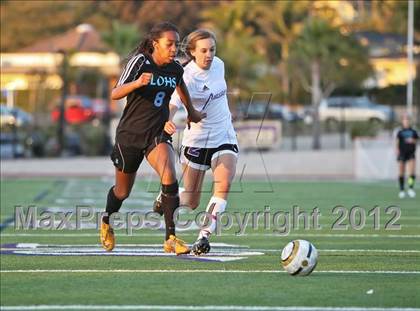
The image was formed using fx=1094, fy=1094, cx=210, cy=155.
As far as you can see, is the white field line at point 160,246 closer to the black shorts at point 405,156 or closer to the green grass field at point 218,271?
the green grass field at point 218,271

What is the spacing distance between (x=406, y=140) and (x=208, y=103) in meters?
12.4

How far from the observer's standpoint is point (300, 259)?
8.55 m

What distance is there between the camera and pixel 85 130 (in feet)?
116

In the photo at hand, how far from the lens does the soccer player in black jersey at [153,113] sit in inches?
363

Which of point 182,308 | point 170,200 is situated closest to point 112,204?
point 170,200

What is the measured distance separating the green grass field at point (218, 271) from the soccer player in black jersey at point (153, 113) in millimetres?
704

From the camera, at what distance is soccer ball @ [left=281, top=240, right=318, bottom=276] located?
336 inches

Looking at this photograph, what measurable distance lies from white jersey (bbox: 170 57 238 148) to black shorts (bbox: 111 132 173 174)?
2.52ft

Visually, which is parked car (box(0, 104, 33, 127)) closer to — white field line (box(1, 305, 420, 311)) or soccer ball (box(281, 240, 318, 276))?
soccer ball (box(281, 240, 318, 276))

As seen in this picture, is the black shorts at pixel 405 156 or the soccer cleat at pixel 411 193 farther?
the black shorts at pixel 405 156

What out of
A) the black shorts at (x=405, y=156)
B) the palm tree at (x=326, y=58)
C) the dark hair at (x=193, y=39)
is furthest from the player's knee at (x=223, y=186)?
the palm tree at (x=326, y=58)

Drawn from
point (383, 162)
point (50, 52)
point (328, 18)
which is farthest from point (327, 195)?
point (50, 52)

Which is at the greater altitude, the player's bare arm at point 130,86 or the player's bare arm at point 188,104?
the player's bare arm at point 130,86

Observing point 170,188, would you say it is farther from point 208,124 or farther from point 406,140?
point 406,140
